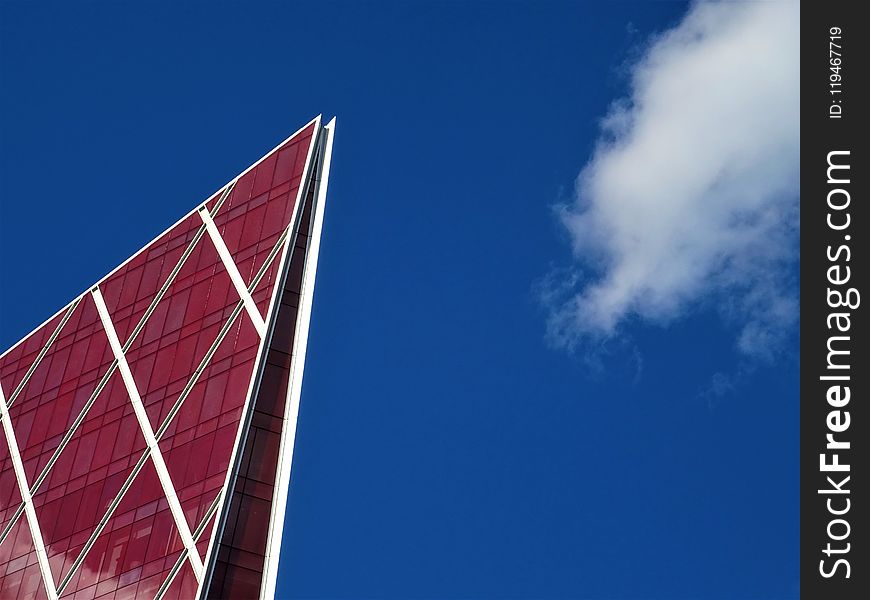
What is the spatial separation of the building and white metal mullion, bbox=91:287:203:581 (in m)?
0.08

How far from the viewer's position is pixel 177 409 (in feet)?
197

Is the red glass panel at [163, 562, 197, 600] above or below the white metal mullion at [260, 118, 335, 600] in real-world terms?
below

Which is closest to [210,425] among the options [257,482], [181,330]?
[257,482]

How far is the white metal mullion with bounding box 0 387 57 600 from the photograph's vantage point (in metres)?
60.8

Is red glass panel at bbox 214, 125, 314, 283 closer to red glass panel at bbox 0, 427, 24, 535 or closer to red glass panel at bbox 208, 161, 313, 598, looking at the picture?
red glass panel at bbox 208, 161, 313, 598

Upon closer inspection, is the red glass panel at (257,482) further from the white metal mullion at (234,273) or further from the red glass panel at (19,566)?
the red glass panel at (19,566)

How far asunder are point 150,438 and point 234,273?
7.96 metres

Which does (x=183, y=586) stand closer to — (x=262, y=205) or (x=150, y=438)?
(x=150, y=438)

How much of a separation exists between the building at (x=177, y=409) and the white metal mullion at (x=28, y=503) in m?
0.09

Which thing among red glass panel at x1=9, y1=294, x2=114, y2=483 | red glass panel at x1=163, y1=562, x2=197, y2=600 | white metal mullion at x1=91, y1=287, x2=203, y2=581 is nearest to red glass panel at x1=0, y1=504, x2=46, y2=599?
red glass panel at x1=9, y1=294, x2=114, y2=483

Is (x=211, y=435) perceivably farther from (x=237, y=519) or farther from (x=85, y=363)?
(x=85, y=363)

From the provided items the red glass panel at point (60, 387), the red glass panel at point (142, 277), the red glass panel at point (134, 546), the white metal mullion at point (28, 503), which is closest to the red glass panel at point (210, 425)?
the red glass panel at point (134, 546)
